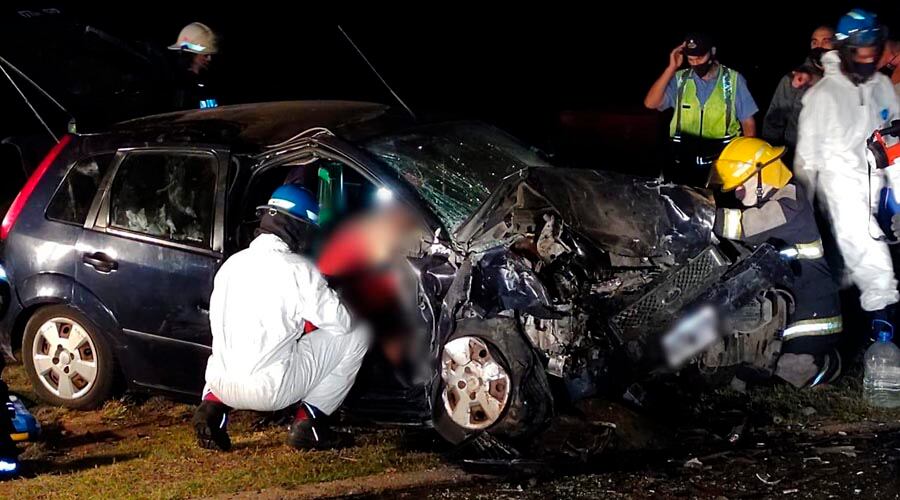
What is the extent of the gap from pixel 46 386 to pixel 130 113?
6.66 ft

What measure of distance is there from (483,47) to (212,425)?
15.9m

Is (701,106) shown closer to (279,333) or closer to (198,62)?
(198,62)

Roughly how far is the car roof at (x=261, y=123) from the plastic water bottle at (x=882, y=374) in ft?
9.53

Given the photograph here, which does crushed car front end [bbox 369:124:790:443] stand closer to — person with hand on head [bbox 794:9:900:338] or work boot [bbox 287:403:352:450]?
work boot [bbox 287:403:352:450]

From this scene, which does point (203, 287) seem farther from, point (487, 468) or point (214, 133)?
point (487, 468)

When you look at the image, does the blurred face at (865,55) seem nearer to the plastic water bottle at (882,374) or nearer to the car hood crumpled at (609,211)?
the plastic water bottle at (882,374)

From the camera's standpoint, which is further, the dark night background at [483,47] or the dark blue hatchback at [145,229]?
the dark night background at [483,47]

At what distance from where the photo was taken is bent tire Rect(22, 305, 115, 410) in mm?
6180

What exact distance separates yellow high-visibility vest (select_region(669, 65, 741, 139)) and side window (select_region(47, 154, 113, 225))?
396 cm

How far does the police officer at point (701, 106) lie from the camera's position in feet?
26.0

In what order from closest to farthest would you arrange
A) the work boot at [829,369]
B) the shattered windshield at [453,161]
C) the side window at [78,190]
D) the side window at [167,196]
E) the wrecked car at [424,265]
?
the wrecked car at [424,265] → the shattered windshield at [453,161] → the side window at [167,196] → the work boot at [829,369] → the side window at [78,190]

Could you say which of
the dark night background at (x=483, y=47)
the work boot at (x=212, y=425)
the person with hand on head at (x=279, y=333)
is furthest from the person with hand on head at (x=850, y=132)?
the dark night background at (x=483, y=47)

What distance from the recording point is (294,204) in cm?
538

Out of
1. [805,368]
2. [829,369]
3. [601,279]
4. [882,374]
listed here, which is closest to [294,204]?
[601,279]
